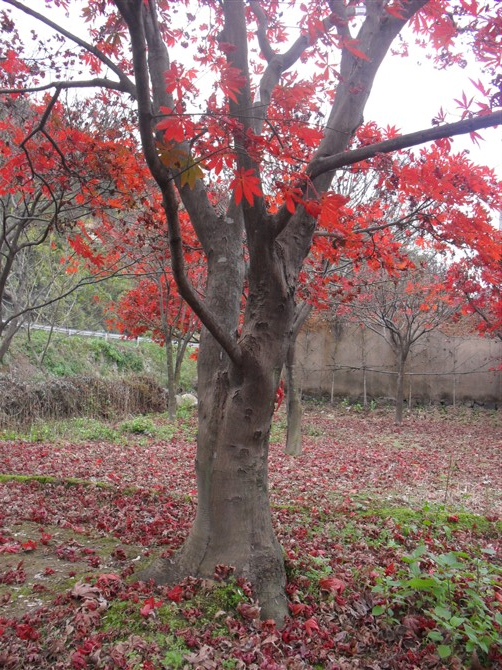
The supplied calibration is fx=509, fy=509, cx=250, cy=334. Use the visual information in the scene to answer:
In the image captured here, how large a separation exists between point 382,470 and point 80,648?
6.06 m

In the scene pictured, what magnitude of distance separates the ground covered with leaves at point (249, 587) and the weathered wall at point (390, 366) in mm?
9813

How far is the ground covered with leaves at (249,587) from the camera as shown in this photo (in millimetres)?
2369

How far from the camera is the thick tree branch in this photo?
2111 mm

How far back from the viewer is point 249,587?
2.74 m

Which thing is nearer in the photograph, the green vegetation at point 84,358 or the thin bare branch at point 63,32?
the thin bare branch at point 63,32

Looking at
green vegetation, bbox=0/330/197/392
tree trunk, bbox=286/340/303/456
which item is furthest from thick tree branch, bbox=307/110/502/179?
green vegetation, bbox=0/330/197/392

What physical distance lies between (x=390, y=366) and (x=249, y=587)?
14.3 m

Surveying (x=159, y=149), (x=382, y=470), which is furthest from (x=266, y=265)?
(x=382, y=470)

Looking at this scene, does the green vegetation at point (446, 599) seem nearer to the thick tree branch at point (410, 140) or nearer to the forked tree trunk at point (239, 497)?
the forked tree trunk at point (239, 497)

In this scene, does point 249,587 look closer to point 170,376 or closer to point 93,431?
point 93,431

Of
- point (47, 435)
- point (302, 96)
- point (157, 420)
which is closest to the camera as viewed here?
point (302, 96)

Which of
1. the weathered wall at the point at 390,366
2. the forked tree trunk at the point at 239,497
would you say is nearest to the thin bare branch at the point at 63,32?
the forked tree trunk at the point at 239,497

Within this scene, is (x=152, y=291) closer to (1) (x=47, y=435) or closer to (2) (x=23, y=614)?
(1) (x=47, y=435)

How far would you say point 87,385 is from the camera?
12008 mm
